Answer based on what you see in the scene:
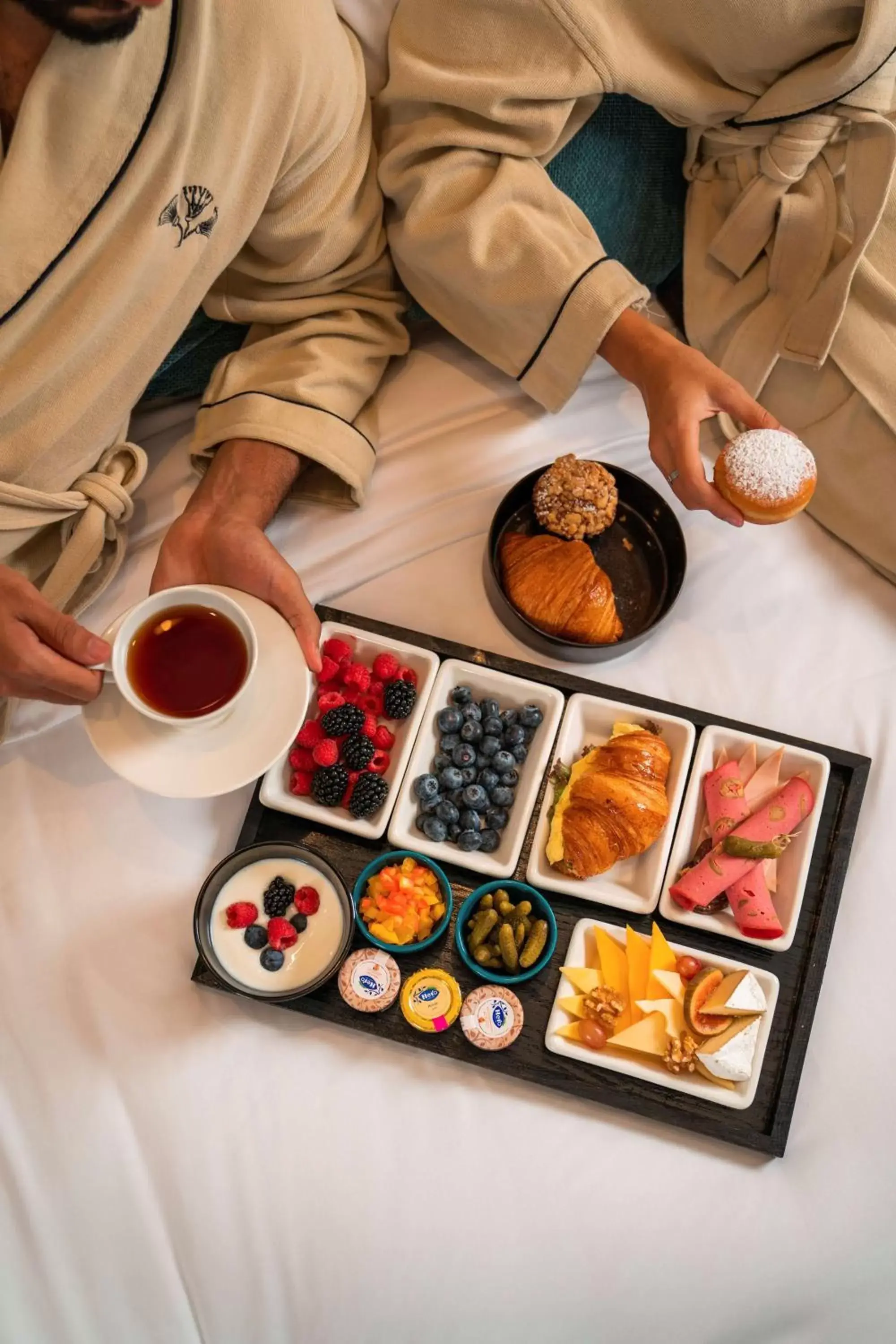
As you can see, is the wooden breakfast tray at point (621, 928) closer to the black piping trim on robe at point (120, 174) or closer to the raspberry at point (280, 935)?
the raspberry at point (280, 935)

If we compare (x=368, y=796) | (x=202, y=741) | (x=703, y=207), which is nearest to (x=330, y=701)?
(x=368, y=796)

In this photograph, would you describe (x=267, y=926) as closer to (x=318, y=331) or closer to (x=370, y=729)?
(x=370, y=729)

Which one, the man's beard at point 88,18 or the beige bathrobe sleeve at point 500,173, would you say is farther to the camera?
the beige bathrobe sleeve at point 500,173

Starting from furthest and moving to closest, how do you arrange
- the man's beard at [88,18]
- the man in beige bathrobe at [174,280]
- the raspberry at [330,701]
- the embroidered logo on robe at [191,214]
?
1. the raspberry at [330,701]
2. the embroidered logo on robe at [191,214]
3. the man in beige bathrobe at [174,280]
4. the man's beard at [88,18]

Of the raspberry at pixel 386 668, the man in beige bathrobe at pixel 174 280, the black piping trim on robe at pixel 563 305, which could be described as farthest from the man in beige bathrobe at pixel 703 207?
the raspberry at pixel 386 668

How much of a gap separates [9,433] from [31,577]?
0.77 feet

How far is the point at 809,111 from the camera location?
1.22 meters

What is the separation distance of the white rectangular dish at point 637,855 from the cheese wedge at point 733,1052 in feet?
0.56

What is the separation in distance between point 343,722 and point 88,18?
0.77m

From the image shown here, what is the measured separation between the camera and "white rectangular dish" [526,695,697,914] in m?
1.18

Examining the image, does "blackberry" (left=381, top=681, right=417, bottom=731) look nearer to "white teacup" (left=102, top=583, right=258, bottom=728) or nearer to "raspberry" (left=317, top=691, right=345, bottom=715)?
"raspberry" (left=317, top=691, right=345, bottom=715)

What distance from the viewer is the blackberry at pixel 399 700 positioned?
124cm

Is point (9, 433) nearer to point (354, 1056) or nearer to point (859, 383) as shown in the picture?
point (354, 1056)

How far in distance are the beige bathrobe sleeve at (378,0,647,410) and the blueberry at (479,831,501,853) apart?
638 millimetres
